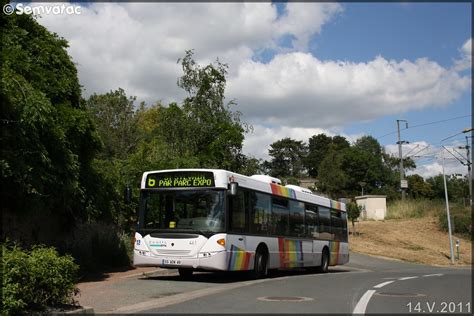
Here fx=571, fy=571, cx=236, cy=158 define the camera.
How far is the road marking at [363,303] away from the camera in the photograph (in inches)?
384

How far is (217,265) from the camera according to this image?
14.3m

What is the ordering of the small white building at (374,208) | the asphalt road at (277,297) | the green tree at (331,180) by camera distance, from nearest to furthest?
the asphalt road at (277,297)
the small white building at (374,208)
the green tree at (331,180)

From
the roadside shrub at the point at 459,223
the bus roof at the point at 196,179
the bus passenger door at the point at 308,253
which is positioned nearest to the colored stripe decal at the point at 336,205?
the bus passenger door at the point at 308,253

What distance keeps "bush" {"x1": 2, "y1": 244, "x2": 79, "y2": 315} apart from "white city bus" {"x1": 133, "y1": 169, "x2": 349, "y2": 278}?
5.38m

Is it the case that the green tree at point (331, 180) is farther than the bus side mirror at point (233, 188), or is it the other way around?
the green tree at point (331, 180)

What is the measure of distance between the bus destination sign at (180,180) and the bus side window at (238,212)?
802mm

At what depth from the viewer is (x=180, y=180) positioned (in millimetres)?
15430

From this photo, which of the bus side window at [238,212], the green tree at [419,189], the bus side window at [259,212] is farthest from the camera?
the green tree at [419,189]

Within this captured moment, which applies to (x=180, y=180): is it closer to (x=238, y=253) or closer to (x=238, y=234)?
(x=238, y=234)

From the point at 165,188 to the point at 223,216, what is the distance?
1.96 meters

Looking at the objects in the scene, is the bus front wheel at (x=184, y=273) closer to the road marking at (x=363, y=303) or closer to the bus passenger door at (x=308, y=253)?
the bus passenger door at (x=308, y=253)

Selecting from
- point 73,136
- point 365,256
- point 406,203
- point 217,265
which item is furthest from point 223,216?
point 406,203

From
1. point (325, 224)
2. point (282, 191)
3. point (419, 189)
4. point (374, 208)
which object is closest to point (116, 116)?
point (374, 208)

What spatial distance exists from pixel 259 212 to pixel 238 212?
1368 millimetres
